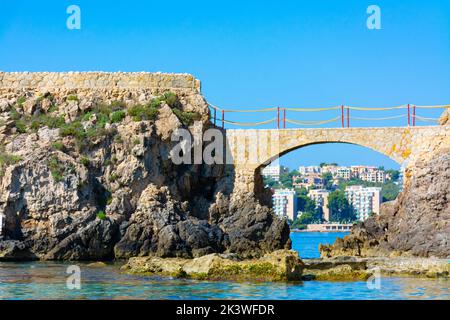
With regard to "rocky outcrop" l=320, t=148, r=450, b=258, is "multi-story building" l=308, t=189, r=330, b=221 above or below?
above

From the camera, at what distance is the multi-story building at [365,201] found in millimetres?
104500

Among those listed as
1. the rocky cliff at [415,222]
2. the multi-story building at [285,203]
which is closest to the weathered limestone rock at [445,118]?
the rocky cliff at [415,222]

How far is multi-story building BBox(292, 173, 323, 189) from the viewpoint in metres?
120

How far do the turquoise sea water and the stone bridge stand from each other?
8.55 m

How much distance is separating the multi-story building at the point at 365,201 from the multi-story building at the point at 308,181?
10735mm

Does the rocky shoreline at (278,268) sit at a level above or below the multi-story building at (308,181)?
below

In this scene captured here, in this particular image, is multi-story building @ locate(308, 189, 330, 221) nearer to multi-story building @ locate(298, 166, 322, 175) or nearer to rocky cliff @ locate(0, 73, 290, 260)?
multi-story building @ locate(298, 166, 322, 175)

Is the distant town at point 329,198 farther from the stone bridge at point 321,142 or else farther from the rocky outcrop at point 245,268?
the rocky outcrop at point 245,268

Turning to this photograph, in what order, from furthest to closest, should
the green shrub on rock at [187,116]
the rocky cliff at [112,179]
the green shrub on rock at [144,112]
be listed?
the green shrub on rock at [187,116] < the green shrub on rock at [144,112] < the rocky cliff at [112,179]

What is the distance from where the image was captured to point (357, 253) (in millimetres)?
33719
